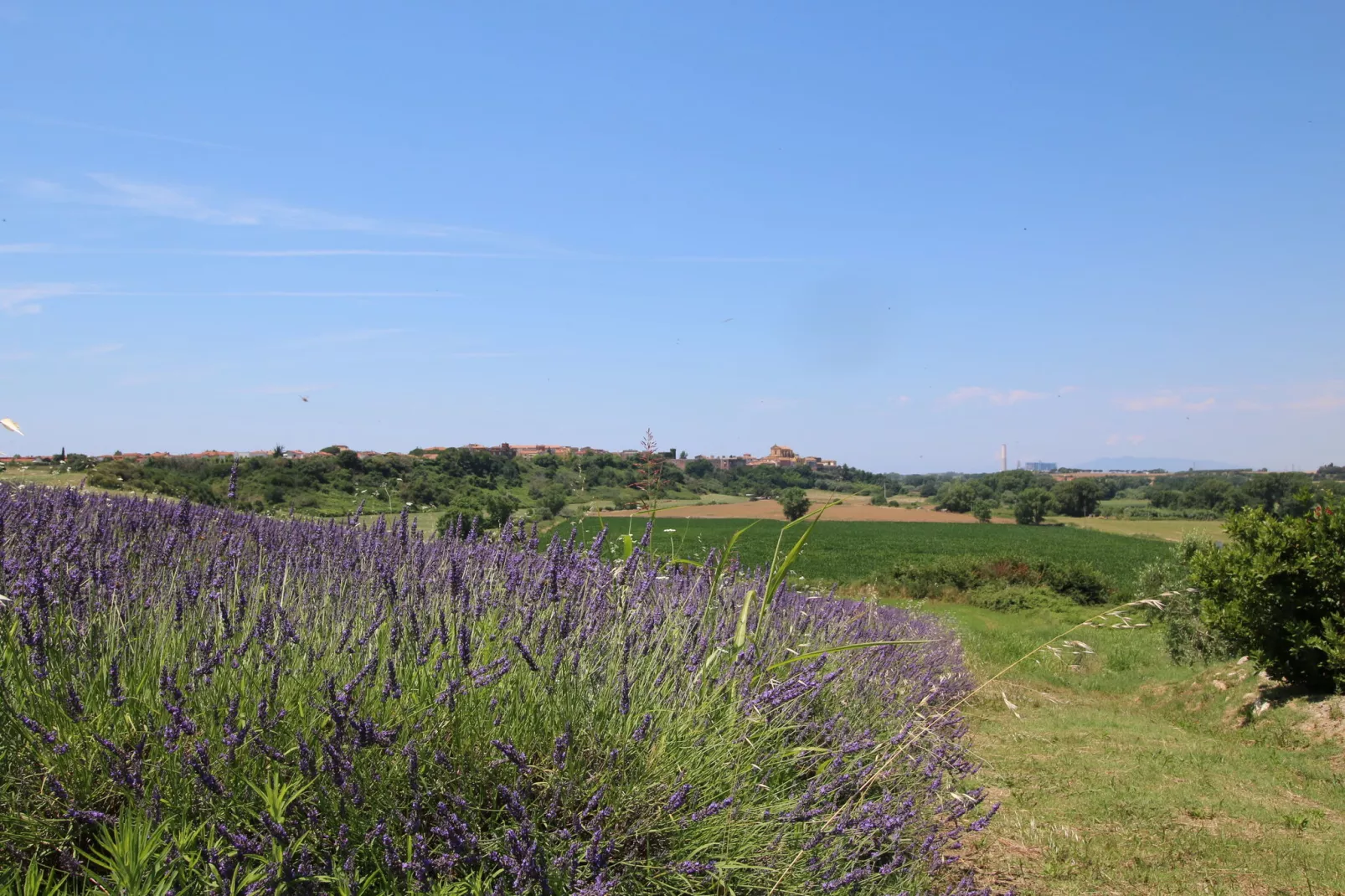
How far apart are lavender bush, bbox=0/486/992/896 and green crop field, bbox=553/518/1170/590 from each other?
81.5ft

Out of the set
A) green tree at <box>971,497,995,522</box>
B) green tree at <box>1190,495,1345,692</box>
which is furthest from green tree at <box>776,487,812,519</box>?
green tree at <box>971,497,995,522</box>

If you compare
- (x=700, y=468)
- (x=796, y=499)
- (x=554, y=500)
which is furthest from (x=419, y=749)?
(x=796, y=499)

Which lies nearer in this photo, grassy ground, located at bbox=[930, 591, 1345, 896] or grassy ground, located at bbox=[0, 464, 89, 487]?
grassy ground, located at bbox=[930, 591, 1345, 896]

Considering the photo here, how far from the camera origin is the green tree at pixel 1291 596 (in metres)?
7.92

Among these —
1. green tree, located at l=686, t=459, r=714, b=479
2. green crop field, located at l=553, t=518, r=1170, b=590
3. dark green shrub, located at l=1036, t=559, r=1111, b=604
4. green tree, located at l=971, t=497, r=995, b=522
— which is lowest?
green crop field, located at l=553, t=518, r=1170, b=590

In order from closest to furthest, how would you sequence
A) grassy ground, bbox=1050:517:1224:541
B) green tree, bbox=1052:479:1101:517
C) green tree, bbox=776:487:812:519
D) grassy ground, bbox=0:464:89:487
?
green tree, bbox=776:487:812:519
grassy ground, bbox=0:464:89:487
grassy ground, bbox=1050:517:1224:541
green tree, bbox=1052:479:1101:517

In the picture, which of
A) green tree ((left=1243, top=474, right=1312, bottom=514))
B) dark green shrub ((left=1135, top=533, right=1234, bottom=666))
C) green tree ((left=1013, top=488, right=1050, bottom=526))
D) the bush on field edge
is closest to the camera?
dark green shrub ((left=1135, top=533, right=1234, bottom=666))

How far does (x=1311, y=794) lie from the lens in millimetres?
5785

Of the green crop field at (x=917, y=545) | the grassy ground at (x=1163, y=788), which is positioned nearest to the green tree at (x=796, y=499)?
the grassy ground at (x=1163, y=788)

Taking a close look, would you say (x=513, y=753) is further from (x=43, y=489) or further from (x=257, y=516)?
(x=43, y=489)

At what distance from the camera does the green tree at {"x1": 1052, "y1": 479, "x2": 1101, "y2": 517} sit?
73.0 meters

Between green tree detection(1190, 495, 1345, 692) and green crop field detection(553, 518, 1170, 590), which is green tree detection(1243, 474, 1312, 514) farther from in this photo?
green tree detection(1190, 495, 1345, 692)

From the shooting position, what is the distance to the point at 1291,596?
8.27 metres

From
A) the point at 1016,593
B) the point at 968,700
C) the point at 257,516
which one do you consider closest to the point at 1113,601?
the point at 1016,593
